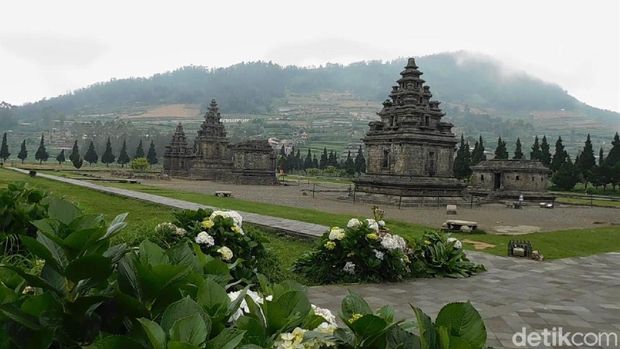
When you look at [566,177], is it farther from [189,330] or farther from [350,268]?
[189,330]

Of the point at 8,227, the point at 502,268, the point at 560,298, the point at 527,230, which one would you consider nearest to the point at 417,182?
the point at 527,230

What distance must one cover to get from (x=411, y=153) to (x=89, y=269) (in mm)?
35604

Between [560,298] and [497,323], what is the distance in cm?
239

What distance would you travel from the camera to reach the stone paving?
21.4ft

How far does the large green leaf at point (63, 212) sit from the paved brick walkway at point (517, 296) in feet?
16.1

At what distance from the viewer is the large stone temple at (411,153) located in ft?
117

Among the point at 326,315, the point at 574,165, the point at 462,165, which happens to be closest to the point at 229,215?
the point at 326,315

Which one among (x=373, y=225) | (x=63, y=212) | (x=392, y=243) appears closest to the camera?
(x=63, y=212)

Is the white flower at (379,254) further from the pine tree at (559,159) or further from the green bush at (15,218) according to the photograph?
the pine tree at (559,159)

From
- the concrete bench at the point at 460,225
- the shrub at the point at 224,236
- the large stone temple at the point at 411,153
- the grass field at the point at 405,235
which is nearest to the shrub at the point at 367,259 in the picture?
the grass field at the point at 405,235

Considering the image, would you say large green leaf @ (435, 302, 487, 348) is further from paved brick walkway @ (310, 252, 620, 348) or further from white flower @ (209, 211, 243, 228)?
white flower @ (209, 211, 243, 228)

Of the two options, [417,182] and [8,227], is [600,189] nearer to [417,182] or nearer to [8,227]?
[417,182]

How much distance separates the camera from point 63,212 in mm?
2080

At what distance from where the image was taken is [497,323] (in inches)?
249
